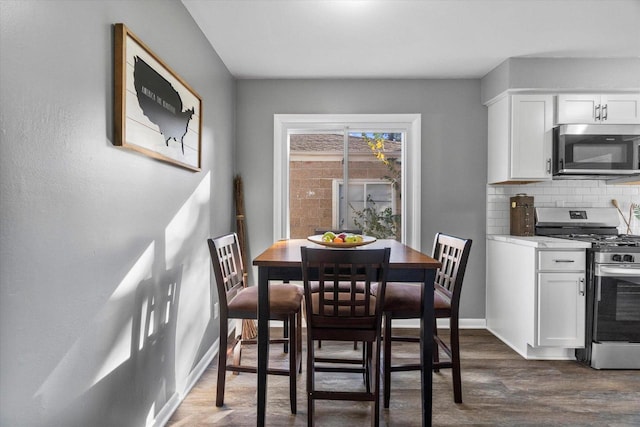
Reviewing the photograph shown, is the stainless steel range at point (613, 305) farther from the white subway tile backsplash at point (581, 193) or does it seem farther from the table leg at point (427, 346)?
the table leg at point (427, 346)

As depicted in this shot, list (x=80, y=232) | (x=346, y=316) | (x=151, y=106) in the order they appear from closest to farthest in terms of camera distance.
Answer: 1. (x=80, y=232)
2. (x=151, y=106)
3. (x=346, y=316)

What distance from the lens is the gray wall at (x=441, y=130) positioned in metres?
3.87

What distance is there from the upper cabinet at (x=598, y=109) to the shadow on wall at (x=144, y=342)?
9.85 feet

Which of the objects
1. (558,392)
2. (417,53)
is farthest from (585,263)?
(417,53)

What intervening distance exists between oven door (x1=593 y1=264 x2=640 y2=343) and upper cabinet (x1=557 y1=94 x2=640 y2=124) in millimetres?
1274

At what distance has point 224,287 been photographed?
225cm

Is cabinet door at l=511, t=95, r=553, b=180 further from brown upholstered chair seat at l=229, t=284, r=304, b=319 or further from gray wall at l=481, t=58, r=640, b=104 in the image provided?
brown upholstered chair seat at l=229, t=284, r=304, b=319

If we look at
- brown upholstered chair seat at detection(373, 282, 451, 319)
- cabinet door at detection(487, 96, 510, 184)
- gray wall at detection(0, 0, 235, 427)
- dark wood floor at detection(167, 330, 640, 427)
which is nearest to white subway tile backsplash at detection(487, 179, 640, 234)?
cabinet door at detection(487, 96, 510, 184)

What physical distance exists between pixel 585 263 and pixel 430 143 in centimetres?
165

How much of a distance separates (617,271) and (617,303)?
24 centimetres

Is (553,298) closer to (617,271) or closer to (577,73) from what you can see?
(617,271)

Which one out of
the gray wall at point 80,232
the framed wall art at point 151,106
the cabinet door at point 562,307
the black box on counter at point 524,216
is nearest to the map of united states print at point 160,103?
the framed wall art at point 151,106

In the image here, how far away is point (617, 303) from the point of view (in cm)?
292

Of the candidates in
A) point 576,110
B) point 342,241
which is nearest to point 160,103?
point 342,241
